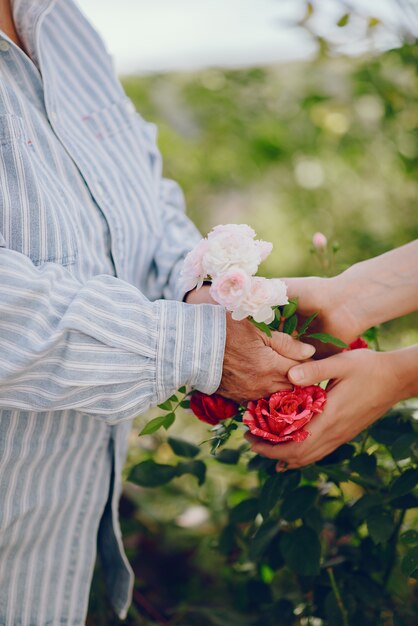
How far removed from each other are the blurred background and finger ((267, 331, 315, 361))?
0.45 m

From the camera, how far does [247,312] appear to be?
1183mm

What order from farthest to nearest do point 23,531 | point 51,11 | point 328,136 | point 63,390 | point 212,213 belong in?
point 212,213 < point 328,136 < point 51,11 < point 23,531 < point 63,390

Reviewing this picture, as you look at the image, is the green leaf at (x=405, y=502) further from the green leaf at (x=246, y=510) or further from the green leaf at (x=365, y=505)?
the green leaf at (x=246, y=510)

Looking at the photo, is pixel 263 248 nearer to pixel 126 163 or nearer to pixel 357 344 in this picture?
pixel 357 344

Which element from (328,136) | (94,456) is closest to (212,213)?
(328,136)

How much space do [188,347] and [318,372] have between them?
0.29 m

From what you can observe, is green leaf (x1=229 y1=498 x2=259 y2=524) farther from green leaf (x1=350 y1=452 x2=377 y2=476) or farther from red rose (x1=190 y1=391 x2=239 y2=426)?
red rose (x1=190 y1=391 x2=239 y2=426)

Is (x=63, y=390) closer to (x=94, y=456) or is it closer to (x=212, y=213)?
(x=94, y=456)

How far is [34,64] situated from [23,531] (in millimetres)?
1005

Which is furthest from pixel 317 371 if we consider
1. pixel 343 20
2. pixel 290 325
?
pixel 343 20

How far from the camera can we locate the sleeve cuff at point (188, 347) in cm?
122

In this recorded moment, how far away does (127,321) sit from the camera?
121 centimetres

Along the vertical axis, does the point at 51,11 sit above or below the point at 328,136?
above

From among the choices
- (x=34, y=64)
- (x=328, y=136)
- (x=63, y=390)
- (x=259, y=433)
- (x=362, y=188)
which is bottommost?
(x=362, y=188)
